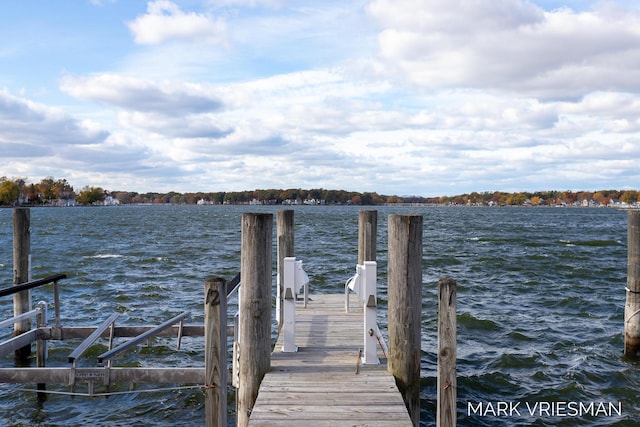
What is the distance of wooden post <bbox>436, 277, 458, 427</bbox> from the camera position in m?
5.49

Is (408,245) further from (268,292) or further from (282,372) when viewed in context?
(282,372)

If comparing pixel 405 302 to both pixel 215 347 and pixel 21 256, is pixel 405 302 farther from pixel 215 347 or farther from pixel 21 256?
pixel 21 256

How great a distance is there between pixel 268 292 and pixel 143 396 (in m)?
5.00

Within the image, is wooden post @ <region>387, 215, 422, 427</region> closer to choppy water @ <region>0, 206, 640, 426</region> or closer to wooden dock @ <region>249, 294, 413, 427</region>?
wooden dock @ <region>249, 294, 413, 427</region>

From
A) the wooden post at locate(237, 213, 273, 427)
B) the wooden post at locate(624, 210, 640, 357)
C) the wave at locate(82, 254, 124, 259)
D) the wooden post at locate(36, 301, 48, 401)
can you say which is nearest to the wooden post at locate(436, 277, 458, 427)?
the wooden post at locate(237, 213, 273, 427)

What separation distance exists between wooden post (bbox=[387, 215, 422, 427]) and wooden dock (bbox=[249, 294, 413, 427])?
26cm

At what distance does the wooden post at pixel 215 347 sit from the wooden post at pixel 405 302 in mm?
2061

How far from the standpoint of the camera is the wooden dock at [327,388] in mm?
5617

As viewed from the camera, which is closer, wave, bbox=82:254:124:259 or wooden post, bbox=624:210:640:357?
wooden post, bbox=624:210:640:357

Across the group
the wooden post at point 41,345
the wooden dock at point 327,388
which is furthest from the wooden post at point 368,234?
the wooden post at point 41,345

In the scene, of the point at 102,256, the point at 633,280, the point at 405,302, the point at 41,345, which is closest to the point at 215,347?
the point at 405,302

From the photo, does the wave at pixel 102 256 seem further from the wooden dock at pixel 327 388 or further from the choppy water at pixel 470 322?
the wooden dock at pixel 327 388

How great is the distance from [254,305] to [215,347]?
3.40 ft

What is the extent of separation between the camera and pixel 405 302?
21.4 feet
